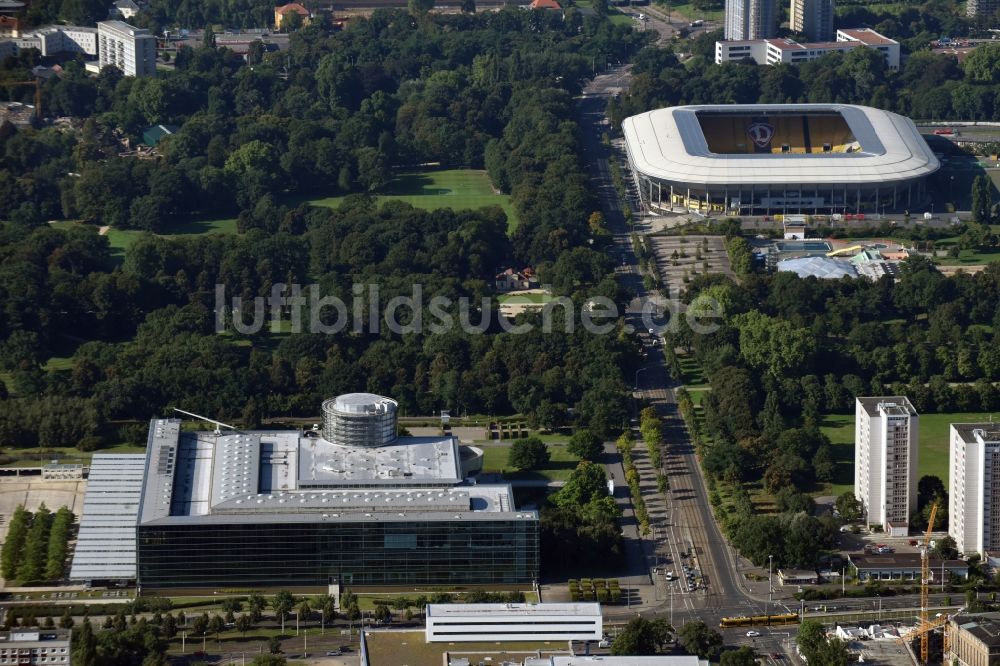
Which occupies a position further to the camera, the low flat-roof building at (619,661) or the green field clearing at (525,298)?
the green field clearing at (525,298)

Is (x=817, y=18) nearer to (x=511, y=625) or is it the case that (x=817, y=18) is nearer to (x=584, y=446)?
(x=584, y=446)

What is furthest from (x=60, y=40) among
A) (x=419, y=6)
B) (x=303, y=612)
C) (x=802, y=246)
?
(x=303, y=612)

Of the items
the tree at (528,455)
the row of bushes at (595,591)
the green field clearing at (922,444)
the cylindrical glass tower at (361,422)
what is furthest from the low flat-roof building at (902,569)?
the cylindrical glass tower at (361,422)

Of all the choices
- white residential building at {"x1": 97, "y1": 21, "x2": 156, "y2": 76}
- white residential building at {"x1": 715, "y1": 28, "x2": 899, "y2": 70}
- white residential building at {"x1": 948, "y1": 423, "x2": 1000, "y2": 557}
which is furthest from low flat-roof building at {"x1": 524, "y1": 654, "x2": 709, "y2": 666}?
white residential building at {"x1": 715, "y1": 28, "x2": 899, "y2": 70}

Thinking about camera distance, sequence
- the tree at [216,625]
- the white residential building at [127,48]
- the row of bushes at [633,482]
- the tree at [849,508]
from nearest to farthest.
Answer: the tree at [216,625] < the tree at [849,508] < the row of bushes at [633,482] < the white residential building at [127,48]

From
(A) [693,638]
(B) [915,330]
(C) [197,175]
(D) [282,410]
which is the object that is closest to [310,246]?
(C) [197,175]

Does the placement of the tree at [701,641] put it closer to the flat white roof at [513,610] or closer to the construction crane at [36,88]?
the flat white roof at [513,610]

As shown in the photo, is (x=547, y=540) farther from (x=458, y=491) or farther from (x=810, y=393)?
(x=810, y=393)

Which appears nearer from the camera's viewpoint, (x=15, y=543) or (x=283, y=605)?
(x=283, y=605)
